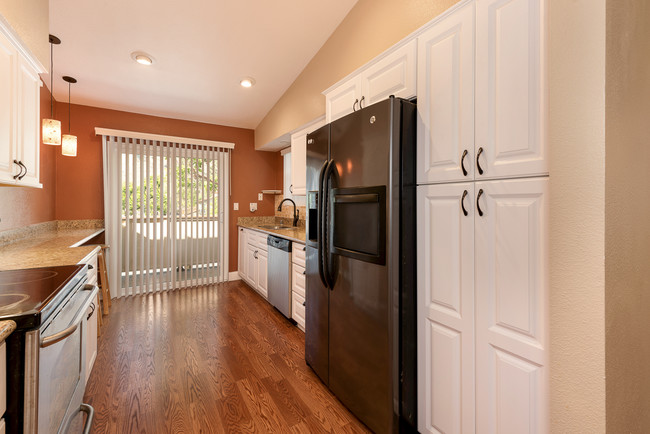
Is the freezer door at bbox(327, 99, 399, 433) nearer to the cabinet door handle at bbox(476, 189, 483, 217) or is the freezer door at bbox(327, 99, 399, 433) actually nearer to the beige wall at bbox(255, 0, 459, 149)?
the cabinet door handle at bbox(476, 189, 483, 217)

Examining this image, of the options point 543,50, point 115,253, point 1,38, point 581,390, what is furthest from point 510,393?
point 115,253

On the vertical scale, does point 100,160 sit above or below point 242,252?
above

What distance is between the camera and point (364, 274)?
5.15 feet

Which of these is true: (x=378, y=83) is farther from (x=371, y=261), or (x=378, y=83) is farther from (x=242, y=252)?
(x=242, y=252)

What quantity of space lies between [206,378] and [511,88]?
2.50 meters

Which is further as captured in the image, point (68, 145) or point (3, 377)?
point (68, 145)

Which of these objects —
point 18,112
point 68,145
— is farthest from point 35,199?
point 18,112

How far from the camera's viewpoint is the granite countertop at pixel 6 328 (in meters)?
0.77

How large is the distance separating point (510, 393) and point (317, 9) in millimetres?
2951

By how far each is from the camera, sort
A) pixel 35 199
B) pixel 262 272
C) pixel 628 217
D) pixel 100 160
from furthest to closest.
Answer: pixel 100 160 → pixel 262 272 → pixel 35 199 → pixel 628 217

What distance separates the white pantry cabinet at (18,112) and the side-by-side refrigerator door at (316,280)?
1693 mm

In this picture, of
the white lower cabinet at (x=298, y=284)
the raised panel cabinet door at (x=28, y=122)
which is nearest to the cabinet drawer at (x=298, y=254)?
the white lower cabinet at (x=298, y=284)

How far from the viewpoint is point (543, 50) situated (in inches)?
39.0

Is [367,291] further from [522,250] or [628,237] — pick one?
[628,237]
